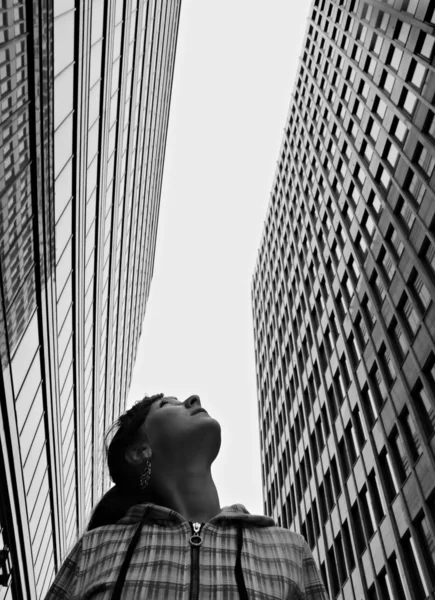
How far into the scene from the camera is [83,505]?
1310 inches

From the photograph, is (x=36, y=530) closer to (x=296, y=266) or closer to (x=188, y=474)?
(x=188, y=474)

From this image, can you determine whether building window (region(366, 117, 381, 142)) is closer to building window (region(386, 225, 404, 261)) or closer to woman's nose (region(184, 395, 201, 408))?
building window (region(386, 225, 404, 261))

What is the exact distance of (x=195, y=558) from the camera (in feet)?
10.8

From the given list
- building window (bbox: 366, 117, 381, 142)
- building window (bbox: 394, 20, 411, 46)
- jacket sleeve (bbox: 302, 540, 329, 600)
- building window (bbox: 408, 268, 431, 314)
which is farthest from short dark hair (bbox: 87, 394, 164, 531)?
building window (bbox: 366, 117, 381, 142)

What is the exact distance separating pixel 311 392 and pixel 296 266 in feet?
41.0

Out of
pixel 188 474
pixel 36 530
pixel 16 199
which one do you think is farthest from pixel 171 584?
pixel 36 530

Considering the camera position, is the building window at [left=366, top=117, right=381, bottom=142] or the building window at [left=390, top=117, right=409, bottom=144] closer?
the building window at [left=390, top=117, right=409, bottom=144]

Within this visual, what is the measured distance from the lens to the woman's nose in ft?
14.6

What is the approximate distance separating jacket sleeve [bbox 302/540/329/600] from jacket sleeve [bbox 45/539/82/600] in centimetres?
151

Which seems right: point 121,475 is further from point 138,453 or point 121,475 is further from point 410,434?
point 410,434

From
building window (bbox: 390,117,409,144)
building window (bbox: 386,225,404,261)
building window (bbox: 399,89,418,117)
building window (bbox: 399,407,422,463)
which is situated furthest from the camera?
building window (bbox: 390,117,409,144)

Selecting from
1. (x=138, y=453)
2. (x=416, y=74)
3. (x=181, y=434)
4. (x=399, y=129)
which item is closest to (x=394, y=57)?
(x=416, y=74)

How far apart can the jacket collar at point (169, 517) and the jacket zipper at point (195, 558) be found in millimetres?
98

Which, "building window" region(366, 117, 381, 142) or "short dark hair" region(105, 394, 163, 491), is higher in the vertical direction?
"building window" region(366, 117, 381, 142)
